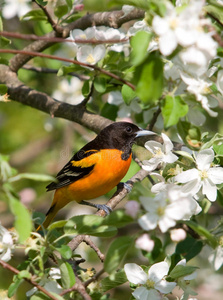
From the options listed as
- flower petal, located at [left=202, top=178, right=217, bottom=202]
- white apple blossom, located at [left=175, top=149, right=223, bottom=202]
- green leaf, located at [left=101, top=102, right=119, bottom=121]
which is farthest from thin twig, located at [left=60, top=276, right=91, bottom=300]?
green leaf, located at [left=101, top=102, right=119, bottom=121]

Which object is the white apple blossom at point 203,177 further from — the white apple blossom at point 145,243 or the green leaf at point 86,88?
the green leaf at point 86,88

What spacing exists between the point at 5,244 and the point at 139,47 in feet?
3.64

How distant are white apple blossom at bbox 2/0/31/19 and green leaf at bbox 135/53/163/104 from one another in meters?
2.96

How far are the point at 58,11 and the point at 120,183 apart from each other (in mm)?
1439

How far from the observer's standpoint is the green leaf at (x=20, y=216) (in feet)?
5.98

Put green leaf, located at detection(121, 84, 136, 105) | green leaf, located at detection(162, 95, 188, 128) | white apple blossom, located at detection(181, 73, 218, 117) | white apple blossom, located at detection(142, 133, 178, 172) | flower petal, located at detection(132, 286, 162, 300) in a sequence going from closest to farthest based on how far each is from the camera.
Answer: green leaf, located at detection(162, 95, 188, 128) → white apple blossom, located at detection(181, 73, 218, 117) → flower petal, located at detection(132, 286, 162, 300) → white apple blossom, located at detection(142, 133, 178, 172) → green leaf, located at detection(121, 84, 136, 105)

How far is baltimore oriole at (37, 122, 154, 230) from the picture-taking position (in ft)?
13.6

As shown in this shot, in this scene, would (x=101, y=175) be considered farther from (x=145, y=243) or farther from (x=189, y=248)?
(x=145, y=243)

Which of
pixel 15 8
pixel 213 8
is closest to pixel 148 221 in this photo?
pixel 213 8

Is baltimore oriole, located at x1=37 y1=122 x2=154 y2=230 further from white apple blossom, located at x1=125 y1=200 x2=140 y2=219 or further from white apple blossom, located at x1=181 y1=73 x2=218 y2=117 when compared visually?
white apple blossom, located at x1=125 y1=200 x2=140 y2=219

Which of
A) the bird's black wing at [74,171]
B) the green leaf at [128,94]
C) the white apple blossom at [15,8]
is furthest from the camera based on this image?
the white apple blossom at [15,8]

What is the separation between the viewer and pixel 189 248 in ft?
10.7

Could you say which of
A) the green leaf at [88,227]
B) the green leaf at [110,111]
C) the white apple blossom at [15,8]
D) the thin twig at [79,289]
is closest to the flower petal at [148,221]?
the green leaf at [88,227]

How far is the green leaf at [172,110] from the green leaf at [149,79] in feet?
0.85
